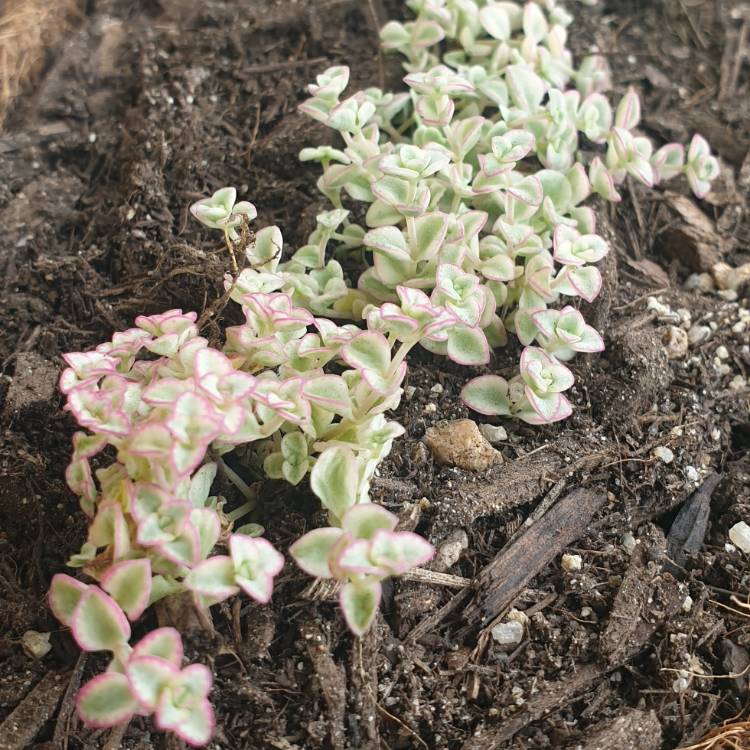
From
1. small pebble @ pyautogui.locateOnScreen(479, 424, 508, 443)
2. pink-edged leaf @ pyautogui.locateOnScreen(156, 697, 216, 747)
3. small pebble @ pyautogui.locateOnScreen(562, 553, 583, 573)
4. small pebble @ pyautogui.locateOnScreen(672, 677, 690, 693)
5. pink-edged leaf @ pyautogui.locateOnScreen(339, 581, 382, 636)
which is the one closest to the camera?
pink-edged leaf @ pyautogui.locateOnScreen(156, 697, 216, 747)

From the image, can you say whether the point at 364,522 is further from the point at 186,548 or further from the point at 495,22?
the point at 495,22

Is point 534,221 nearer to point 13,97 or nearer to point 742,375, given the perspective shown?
point 742,375

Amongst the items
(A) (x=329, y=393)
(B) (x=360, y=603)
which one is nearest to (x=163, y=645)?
(B) (x=360, y=603)

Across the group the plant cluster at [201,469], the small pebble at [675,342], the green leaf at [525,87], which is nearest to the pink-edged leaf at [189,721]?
the plant cluster at [201,469]

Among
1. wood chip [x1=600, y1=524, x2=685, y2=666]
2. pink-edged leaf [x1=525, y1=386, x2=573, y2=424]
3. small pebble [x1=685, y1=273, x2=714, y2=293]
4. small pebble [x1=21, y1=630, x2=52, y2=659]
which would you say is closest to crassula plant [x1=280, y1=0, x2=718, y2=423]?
pink-edged leaf [x1=525, y1=386, x2=573, y2=424]

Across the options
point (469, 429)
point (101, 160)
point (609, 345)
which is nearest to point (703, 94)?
point (609, 345)

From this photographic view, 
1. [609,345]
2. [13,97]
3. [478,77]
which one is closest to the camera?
[609,345]

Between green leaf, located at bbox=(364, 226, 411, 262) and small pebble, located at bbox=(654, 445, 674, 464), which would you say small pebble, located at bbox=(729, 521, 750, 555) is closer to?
small pebble, located at bbox=(654, 445, 674, 464)
